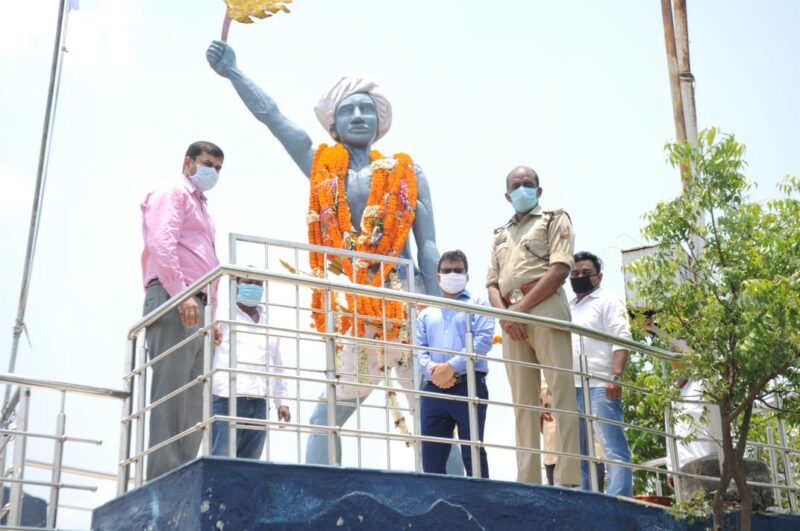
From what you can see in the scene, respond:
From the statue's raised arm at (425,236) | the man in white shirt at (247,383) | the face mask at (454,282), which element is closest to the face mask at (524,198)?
the face mask at (454,282)

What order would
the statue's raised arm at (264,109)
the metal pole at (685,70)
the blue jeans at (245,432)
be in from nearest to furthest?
the blue jeans at (245,432) → the metal pole at (685,70) → the statue's raised arm at (264,109)

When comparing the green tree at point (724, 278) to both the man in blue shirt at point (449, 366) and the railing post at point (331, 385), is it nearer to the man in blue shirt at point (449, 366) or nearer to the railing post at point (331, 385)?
the man in blue shirt at point (449, 366)

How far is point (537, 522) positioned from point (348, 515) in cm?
108

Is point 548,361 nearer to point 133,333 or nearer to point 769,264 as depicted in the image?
point 769,264

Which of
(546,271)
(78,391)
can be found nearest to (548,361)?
(546,271)

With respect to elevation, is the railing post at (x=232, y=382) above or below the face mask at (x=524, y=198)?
below

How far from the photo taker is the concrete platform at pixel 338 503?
16.4ft

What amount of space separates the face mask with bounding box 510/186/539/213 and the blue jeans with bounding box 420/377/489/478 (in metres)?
1.02

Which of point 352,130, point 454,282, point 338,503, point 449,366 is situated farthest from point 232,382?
point 352,130

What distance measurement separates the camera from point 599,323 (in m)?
7.50

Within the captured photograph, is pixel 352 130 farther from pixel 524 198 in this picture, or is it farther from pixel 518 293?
pixel 518 293

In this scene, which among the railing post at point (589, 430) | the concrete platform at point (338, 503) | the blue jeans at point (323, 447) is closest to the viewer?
the concrete platform at point (338, 503)

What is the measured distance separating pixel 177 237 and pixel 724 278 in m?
2.95

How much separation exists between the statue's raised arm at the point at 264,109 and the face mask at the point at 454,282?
231cm
